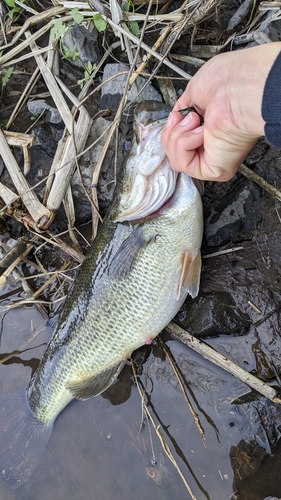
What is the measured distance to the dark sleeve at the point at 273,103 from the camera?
1.72m

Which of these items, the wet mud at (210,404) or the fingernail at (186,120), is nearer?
the fingernail at (186,120)

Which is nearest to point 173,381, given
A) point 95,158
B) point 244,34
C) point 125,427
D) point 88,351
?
point 125,427

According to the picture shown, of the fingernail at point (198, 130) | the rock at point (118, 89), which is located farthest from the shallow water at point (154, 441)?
the rock at point (118, 89)

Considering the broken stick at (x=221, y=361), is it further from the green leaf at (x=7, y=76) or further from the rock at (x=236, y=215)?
the green leaf at (x=7, y=76)

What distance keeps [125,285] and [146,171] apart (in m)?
0.88

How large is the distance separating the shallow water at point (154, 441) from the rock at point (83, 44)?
8.72 ft

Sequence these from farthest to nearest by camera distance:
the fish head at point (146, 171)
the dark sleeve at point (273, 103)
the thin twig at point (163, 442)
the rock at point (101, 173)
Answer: the rock at point (101, 173)
the thin twig at point (163, 442)
the fish head at point (146, 171)
the dark sleeve at point (273, 103)

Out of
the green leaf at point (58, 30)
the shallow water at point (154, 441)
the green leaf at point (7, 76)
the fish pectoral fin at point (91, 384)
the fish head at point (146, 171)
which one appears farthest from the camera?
the green leaf at point (7, 76)

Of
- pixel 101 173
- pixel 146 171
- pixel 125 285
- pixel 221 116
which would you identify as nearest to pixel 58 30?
pixel 101 173

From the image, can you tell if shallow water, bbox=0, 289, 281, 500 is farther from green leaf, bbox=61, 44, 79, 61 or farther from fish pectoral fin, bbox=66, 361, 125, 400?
green leaf, bbox=61, 44, 79, 61

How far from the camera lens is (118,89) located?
11.4 feet

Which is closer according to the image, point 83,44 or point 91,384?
point 91,384

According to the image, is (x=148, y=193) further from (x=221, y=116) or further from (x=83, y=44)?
(x=83, y=44)

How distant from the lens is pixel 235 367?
3.05 meters
